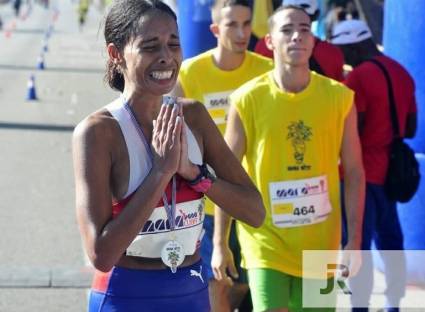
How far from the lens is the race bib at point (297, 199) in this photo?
4.96m

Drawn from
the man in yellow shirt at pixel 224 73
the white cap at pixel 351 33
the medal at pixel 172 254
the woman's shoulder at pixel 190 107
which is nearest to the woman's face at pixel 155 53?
the woman's shoulder at pixel 190 107

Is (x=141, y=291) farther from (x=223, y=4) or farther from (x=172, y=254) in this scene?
(x=223, y=4)

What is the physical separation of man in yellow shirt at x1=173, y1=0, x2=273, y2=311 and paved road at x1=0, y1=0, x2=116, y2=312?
559 millimetres

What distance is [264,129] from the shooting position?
494 centimetres

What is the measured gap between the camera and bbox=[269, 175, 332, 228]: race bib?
16.3 ft

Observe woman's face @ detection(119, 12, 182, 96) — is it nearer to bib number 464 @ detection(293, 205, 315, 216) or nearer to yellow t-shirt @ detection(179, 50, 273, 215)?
bib number 464 @ detection(293, 205, 315, 216)

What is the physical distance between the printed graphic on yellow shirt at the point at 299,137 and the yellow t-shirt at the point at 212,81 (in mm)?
941

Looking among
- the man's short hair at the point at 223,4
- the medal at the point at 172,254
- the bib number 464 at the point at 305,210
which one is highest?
the man's short hair at the point at 223,4

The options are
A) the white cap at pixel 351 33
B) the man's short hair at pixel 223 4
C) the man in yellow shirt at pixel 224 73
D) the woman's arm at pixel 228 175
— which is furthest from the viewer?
the white cap at pixel 351 33

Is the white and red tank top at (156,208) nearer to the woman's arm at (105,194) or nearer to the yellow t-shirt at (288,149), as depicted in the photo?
the woman's arm at (105,194)

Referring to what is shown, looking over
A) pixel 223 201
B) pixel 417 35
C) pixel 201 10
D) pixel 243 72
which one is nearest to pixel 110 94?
Answer: pixel 201 10

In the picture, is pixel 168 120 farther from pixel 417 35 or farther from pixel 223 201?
pixel 417 35

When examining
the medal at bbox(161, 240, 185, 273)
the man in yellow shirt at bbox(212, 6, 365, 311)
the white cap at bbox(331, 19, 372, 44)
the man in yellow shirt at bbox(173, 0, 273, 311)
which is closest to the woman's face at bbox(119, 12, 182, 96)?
the medal at bbox(161, 240, 185, 273)

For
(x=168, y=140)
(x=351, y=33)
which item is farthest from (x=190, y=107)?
(x=351, y=33)
